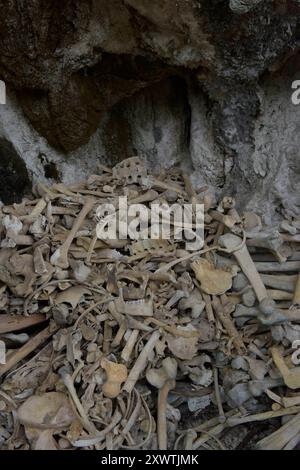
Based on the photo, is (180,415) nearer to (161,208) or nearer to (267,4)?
(161,208)

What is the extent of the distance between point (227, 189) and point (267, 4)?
28.1 inches

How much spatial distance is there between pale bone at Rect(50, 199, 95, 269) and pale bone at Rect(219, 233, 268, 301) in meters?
0.45

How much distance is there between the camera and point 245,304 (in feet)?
→ 5.08

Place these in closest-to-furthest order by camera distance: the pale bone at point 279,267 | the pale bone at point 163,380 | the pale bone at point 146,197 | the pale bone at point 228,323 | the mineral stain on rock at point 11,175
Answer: the pale bone at point 163,380, the pale bone at point 228,323, the pale bone at point 279,267, the pale bone at point 146,197, the mineral stain on rock at point 11,175

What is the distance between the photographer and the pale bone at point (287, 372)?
1.39 meters

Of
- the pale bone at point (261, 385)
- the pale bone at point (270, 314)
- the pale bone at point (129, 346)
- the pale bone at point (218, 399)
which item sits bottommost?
the pale bone at point (218, 399)

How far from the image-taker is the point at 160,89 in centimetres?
219

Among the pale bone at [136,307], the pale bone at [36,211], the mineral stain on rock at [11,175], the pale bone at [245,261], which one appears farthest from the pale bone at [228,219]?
the mineral stain on rock at [11,175]

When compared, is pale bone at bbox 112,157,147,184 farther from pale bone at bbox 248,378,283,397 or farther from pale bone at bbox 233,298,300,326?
pale bone at bbox 248,378,283,397

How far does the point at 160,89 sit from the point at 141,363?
4.14 ft

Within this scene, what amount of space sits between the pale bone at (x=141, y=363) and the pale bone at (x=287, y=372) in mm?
340

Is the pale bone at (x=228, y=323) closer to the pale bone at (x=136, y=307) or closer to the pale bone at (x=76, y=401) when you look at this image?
the pale bone at (x=136, y=307)
